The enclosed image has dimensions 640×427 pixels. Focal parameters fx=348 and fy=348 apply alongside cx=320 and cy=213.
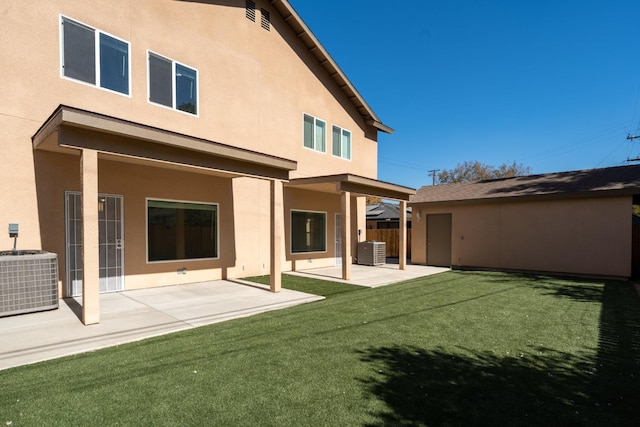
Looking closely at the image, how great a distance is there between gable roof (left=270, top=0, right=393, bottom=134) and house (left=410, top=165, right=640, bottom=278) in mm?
4414

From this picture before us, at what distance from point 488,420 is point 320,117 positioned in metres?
12.3

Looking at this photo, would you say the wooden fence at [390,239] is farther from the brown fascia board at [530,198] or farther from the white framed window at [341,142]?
the white framed window at [341,142]

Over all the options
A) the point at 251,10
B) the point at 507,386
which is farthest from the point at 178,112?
the point at 507,386

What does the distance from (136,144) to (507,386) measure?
6.42 metres

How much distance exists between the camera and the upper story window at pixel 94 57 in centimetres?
722

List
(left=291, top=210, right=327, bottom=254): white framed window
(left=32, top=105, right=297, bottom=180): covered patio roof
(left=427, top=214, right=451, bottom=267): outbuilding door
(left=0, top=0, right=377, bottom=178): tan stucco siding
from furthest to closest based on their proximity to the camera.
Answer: (left=427, top=214, right=451, bottom=267): outbuilding door < (left=291, top=210, right=327, bottom=254): white framed window < (left=0, top=0, right=377, bottom=178): tan stucco siding < (left=32, top=105, right=297, bottom=180): covered patio roof

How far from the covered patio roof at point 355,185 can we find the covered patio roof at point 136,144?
8.26ft

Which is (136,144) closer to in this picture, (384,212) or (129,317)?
(129,317)

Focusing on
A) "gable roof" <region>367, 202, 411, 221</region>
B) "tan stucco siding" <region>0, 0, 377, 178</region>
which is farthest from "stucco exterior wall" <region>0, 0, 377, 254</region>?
"gable roof" <region>367, 202, 411, 221</region>

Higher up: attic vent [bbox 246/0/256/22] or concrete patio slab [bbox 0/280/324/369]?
attic vent [bbox 246/0/256/22]

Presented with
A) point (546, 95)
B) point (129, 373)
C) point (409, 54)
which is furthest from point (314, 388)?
point (546, 95)

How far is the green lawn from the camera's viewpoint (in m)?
3.01

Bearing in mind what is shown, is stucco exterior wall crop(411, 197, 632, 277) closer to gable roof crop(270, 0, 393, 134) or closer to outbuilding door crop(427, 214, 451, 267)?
outbuilding door crop(427, 214, 451, 267)

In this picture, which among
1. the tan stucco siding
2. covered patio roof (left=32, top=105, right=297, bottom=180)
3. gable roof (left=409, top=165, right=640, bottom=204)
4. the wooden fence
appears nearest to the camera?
covered patio roof (left=32, top=105, right=297, bottom=180)
